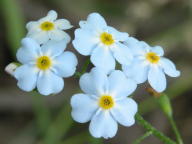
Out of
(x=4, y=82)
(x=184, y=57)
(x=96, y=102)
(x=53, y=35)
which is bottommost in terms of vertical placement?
(x=4, y=82)

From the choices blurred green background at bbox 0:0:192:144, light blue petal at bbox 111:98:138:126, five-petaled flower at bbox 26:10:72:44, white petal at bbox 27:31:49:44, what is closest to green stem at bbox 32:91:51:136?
blurred green background at bbox 0:0:192:144

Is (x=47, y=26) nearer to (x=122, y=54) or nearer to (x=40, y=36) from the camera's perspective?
(x=40, y=36)

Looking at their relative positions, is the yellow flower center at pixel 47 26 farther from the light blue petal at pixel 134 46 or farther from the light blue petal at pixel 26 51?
the light blue petal at pixel 134 46

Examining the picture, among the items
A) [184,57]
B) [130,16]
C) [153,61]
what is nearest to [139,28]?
[130,16]

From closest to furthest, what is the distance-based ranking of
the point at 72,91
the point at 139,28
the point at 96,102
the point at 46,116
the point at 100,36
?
the point at 96,102
the point at 100,36
the point at 46,116
the point at 72,91
the point at 139,28

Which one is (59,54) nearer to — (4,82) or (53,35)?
(53,35)

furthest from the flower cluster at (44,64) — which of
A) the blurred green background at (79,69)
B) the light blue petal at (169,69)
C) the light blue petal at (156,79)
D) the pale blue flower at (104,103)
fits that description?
the blurred green background at (79,69)

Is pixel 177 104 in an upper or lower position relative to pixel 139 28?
lower
